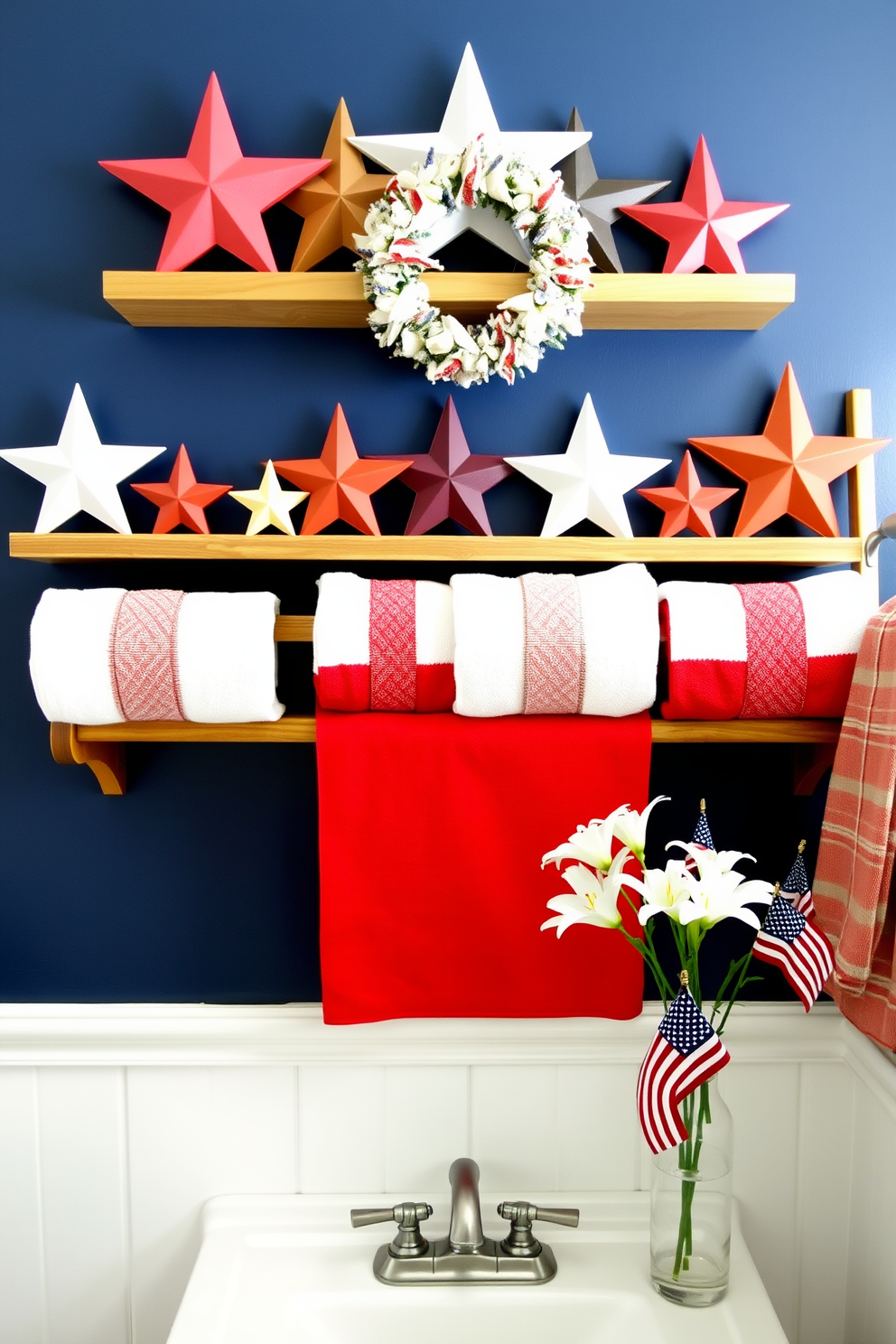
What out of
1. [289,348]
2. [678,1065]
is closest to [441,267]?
[289,348]

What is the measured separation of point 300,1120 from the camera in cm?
122

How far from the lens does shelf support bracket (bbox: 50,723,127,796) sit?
109 centimetres

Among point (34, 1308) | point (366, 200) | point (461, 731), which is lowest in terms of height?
point (34, 1308)

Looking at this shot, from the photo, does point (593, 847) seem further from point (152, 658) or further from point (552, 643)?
point (152, 658)

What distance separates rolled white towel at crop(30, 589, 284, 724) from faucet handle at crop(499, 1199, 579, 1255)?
0.64 meters

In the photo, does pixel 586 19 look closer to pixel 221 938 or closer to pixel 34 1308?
pixel 221 938

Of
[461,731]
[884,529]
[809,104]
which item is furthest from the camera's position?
[809,104]

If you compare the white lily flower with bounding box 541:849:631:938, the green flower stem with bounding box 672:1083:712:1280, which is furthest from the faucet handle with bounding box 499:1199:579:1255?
the white lily flower with bounding box 541:849:631:938

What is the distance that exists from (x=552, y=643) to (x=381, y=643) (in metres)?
0.18

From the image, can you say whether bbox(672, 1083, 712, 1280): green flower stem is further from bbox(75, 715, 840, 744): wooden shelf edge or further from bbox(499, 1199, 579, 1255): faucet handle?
bbox(75, 715, 840, 744): wooden shelf edge

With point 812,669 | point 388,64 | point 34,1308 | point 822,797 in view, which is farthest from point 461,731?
point 34,1308

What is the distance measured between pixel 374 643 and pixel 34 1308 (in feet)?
3.14

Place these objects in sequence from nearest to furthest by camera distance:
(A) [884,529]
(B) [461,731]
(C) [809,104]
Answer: (A) [884,529], (B) [461,731], (C) [809,104]

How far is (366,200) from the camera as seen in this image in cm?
115
